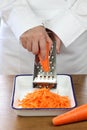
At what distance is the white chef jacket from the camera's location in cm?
116

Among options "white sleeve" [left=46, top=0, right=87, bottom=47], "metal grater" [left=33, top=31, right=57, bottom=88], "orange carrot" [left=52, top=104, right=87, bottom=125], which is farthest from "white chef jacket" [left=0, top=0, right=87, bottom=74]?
"orange carrot" [left=52, top=104, right=87, bottom=125]

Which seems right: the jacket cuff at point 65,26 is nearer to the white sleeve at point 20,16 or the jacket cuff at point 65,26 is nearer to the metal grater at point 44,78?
the white sleeve at point 20,16

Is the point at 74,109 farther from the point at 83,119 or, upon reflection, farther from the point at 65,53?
the point at 65,53

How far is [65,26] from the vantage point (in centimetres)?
120

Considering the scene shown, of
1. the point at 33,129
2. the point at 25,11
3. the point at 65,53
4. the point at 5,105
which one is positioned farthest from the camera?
the point at 65,53

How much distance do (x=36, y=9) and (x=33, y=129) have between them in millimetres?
570

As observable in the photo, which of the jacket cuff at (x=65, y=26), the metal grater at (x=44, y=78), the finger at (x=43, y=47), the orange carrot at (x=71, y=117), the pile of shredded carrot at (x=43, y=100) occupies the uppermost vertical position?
the jacket cuff at (x=65, y=26)

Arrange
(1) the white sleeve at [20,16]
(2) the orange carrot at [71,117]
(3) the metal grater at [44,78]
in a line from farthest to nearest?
1. (1) the white sleeve at [20,16]
2. (3) the metal grater at [44,78]
3. (2) the orange carrot at [71,117]

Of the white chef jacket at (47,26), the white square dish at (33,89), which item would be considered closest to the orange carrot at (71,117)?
the white square dish at (33,89)

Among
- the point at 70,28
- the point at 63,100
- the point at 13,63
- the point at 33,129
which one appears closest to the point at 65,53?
the point at 70,28

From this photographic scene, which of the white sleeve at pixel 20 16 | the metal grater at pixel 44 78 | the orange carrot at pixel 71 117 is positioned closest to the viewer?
the orange carrot at pixel 71 117

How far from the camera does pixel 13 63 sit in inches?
52.1

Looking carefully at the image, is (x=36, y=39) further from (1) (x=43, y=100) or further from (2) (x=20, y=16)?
(1) (x=43, y=100)

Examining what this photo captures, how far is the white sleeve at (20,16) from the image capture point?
1.11 meters
